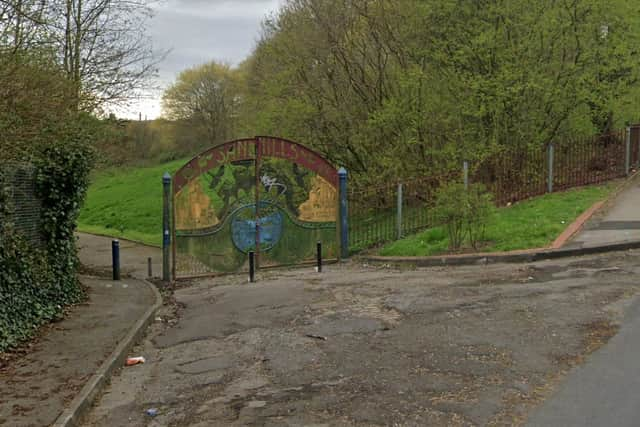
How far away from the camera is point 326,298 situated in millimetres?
10742

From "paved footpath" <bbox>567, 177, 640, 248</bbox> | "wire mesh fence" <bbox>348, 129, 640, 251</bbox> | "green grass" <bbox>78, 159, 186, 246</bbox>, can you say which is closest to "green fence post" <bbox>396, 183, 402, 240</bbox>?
"wire mesh fence" <bbox>348, 129, 640, 251</bbox>

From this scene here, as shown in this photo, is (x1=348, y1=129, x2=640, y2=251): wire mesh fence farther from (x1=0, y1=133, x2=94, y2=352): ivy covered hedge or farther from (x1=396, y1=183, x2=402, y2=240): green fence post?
(x1=0, y1=133, x2=94, y2=352): ivy covered hedge

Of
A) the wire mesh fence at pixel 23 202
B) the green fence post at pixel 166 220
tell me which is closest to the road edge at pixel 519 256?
the green fence post at pixel 166 220

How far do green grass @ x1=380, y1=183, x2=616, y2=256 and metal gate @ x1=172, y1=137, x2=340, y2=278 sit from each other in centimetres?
222

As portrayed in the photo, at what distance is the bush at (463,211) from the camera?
1408 centimetres

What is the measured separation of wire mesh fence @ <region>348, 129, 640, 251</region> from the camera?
1823 cm

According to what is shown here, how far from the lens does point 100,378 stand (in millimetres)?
7195

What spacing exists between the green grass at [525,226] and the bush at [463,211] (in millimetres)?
360

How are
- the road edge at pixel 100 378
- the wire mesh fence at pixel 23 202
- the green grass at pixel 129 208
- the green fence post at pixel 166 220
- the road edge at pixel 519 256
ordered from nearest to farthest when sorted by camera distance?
the road edge at pixel 100 378
the wire mesh fence at pixel 23 202
the road edge at pixel 519 256
the green fence post at pixel 166 220
the green grass at pixel 129 208

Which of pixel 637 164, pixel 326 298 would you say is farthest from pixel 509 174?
pixel 326 298

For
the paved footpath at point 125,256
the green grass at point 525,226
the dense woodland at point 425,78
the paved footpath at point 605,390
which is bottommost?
the paved footpath at point 125,256

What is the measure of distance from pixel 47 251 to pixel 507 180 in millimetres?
12973

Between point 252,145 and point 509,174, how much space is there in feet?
25.2

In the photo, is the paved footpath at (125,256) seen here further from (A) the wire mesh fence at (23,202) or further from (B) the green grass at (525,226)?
(B) the green grass at (525,226)
